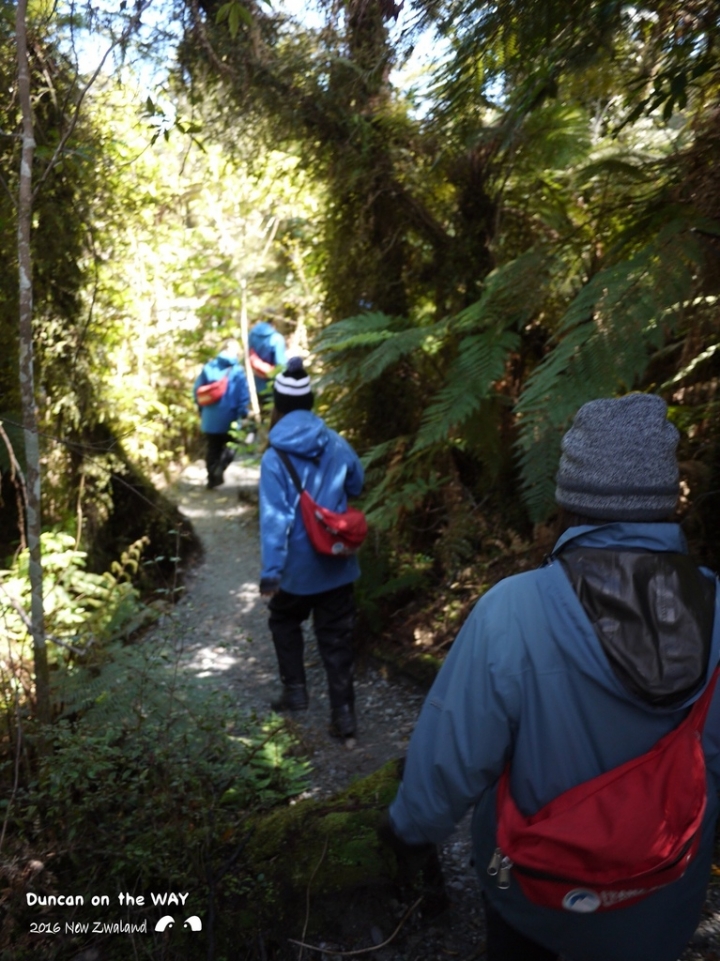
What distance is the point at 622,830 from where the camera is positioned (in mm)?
1712

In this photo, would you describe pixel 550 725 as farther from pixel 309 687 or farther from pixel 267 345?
pixel 267 345

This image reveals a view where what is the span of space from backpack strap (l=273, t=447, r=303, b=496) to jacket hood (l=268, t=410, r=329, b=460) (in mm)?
30

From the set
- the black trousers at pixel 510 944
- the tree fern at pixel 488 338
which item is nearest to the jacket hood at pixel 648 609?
the black trousers at pixel 510 944

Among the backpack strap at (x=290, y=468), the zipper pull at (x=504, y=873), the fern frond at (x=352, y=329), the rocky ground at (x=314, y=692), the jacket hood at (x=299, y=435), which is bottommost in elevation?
the rocky ground at (x=314, y=692)

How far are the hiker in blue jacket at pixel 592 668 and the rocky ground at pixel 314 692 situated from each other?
1214mm

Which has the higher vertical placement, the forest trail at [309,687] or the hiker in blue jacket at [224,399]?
the hiker in blue jacket at [224,399]

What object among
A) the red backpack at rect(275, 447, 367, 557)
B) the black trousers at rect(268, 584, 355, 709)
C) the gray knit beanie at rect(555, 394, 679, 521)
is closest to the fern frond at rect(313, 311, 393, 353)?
the red backpack at rect(275, 447, 367, 557)

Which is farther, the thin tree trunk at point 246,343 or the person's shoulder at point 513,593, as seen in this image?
the thin tree trunk at point 246,343

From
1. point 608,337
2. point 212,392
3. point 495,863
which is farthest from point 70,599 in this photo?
point 212,392

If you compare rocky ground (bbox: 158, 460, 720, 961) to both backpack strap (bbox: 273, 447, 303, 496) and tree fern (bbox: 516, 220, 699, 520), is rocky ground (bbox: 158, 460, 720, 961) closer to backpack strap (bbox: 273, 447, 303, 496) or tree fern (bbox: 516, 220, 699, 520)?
backpack strap (bbox: 273, 447, 303, 496)

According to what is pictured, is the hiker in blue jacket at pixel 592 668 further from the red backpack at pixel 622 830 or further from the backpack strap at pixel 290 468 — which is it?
the backpack strap at pixel 290 468

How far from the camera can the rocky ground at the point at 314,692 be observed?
299 centimetres

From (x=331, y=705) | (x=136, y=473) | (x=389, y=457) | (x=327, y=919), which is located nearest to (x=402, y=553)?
(x=389, y=457)

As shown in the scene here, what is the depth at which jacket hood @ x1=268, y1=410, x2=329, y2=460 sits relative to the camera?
4.67 meters
